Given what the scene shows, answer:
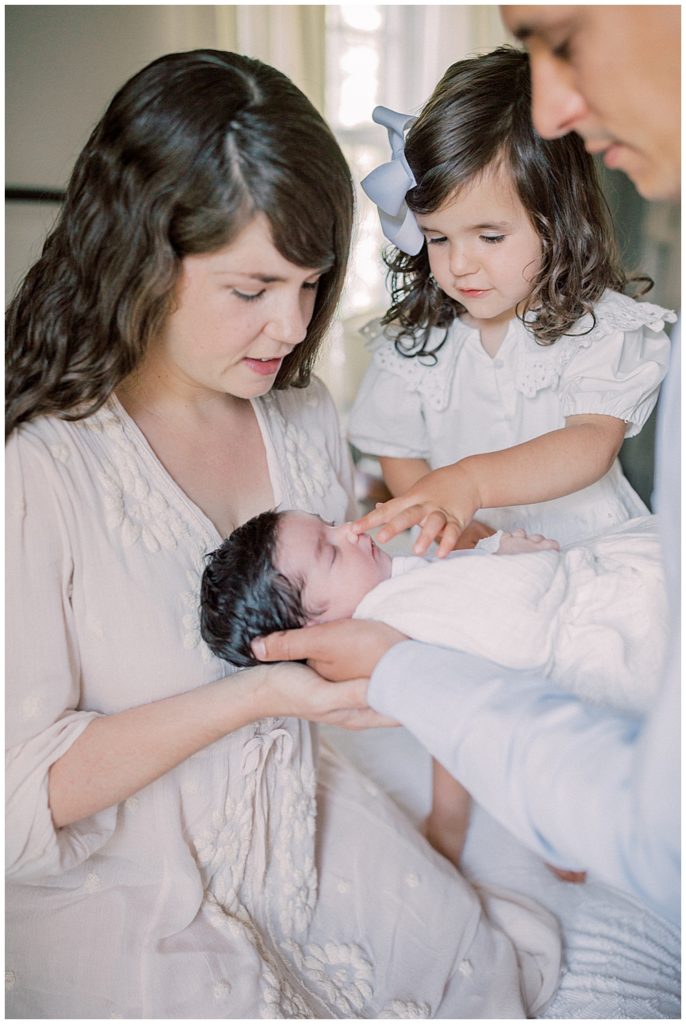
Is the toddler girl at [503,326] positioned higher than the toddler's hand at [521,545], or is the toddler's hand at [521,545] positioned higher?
the toddler girl at [503,326]

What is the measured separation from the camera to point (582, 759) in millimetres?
827

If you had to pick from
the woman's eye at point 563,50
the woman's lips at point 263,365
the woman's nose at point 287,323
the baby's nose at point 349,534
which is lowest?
the baby's nose at point 349,534

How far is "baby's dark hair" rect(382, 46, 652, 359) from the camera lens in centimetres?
145

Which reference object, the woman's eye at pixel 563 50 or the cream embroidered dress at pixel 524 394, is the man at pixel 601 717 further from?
the cream embroidered dress at pixel 524 394

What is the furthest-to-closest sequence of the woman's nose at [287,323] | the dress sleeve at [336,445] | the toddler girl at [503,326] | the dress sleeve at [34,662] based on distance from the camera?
the dress sleeve at [336,445] < the toddler girl at [503,326] < the woman's nose at [287,323] < the dress sleeve at [34,662]

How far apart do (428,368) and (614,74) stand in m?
0.98

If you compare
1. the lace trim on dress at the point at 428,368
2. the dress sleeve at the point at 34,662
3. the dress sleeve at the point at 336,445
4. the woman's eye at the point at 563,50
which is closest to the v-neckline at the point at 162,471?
the dress sleeve at the point at 34,662

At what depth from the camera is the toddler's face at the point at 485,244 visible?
57.3 inches

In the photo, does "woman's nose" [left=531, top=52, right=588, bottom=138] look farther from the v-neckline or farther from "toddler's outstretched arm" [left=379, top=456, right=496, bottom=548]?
"toddler's outstretched arm" [left=379, top=456, right=496, bottom=548]

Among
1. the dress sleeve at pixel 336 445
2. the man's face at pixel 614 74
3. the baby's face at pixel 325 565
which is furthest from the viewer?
the dress sleeve at pixel 336 445

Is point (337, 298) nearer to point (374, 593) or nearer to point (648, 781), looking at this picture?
point (374, 593)

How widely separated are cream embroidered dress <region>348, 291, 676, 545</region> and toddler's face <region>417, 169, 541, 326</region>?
5.8 inches

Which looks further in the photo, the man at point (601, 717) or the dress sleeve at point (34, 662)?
the dress sleeve at point (34, 662)

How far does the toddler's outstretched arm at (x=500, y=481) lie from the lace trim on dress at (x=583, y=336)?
3.8 inches
